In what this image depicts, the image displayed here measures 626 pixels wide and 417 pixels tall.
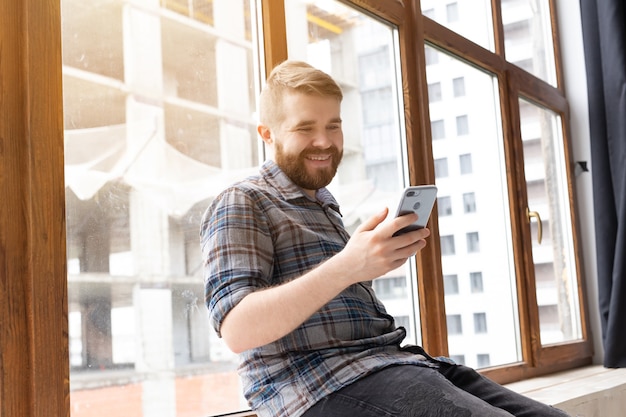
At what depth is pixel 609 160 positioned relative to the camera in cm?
326

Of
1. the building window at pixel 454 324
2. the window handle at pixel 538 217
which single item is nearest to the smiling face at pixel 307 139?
the building window at pixel 454 324

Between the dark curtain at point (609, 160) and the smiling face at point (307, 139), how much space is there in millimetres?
2045

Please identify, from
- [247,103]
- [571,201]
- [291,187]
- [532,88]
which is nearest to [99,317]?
[291,187]

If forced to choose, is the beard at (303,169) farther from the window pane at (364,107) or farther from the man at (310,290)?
the window pane at (364,107)

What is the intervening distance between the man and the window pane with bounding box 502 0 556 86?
1.92m

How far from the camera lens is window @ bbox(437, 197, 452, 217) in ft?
8.56

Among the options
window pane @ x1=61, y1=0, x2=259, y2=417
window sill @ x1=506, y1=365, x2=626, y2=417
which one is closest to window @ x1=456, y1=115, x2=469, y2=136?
window sill @ x1=506, y1=365, x2=626, y2=417

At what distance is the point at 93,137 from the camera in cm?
146

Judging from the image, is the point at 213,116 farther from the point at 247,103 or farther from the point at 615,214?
the point at 615,214

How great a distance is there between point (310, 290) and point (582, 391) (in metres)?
1.61

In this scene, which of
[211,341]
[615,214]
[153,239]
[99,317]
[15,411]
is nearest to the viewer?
[15,411]

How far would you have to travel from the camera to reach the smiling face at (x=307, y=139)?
1438 mm

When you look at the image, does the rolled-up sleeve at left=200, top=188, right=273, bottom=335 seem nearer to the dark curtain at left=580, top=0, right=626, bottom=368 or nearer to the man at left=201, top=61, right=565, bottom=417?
the man at left=201, top=61, right=565, bottom=417

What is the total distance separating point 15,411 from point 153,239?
1.58 feet
